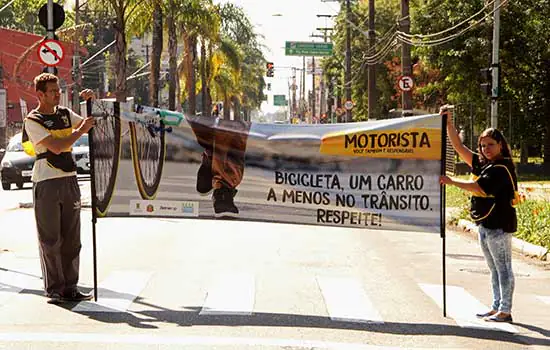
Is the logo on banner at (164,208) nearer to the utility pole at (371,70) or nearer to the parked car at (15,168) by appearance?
the parked car at (15,168)

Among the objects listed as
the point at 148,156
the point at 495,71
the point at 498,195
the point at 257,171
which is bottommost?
the point at 498,195

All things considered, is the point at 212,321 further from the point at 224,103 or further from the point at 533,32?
the point at 224,103

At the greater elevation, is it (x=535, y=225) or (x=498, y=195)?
(x=498, y=195)

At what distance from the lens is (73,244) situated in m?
8.94

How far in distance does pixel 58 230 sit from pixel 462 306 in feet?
13.1

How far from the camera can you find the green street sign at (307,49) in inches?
2896

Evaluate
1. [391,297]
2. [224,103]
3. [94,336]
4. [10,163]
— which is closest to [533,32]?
[10,163]

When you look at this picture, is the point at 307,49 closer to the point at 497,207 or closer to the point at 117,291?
the point at 117,291

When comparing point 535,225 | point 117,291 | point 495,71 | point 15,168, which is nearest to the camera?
point 117,291

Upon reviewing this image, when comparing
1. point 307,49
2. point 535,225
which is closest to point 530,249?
point 535,225

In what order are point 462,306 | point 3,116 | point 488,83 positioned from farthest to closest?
1. point 3,116
2. point 488,83
3. point 462,306

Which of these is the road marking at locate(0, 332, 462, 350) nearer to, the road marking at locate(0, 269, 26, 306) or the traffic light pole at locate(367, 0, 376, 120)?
the road marking at locate(0, 269, 26, 306)

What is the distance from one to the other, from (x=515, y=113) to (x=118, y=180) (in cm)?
3080

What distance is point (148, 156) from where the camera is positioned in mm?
9336
